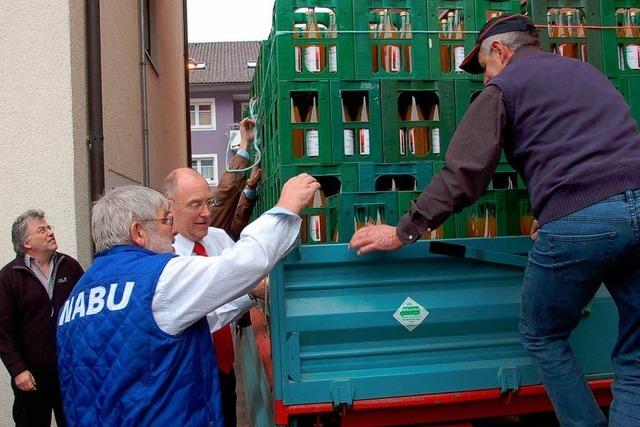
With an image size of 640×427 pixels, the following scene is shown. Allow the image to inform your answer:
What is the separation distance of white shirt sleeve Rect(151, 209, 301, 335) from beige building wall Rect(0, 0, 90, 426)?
9.42 feet

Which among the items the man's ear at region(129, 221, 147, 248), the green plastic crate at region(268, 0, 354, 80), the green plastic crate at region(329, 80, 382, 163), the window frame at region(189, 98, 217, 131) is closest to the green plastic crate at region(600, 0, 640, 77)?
the green plastic crate at region(329, 80, 382, 163)

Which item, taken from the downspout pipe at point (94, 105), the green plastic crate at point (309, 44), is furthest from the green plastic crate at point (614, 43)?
the downspout pipe at point (94, 105)

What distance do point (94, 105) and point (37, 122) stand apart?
1.55ft

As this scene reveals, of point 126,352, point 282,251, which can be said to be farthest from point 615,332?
point 126,352

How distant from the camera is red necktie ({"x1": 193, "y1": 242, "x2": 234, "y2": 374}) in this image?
10.4 ft

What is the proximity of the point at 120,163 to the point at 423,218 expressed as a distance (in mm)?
4221

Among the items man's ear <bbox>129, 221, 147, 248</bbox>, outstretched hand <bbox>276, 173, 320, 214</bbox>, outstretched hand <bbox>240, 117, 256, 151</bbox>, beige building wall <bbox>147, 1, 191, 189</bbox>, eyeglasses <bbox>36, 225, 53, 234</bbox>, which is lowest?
man's ear <bbox>129, 221, 147, 248</bbox>

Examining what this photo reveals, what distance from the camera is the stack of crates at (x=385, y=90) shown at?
3115 mm

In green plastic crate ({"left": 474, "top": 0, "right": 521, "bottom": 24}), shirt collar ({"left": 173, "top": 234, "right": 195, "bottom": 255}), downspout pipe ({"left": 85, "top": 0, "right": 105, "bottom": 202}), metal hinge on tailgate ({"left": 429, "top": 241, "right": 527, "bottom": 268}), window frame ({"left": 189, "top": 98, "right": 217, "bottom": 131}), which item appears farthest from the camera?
window frame ({"left": 189, "top": 98, "right": 217, "bottom": 131})

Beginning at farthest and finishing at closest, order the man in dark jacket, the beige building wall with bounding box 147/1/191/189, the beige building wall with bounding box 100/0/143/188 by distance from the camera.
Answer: the beige building wall with bounding box 147/1/191/189 → the beige building wall with bounding box 100/0/143/188 → the man in dark jacket

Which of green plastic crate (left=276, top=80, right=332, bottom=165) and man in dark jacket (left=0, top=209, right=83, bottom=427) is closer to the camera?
green plastic crate (left=276, top=80, right=332, bottom=165)

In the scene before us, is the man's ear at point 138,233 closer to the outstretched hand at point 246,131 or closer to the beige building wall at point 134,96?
the outstretched hand at point 246,131

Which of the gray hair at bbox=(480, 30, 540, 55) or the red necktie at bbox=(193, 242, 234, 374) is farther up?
the gray hair at bbox=(480, 30, 540, 55)

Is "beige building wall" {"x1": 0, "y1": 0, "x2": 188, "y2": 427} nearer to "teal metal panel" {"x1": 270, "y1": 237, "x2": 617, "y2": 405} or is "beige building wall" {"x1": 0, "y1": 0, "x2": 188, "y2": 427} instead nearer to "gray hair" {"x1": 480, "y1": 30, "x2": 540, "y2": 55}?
"teal metal panel" {"x1": 270, "y1": 237, "x2": 617, "y2": 405}
